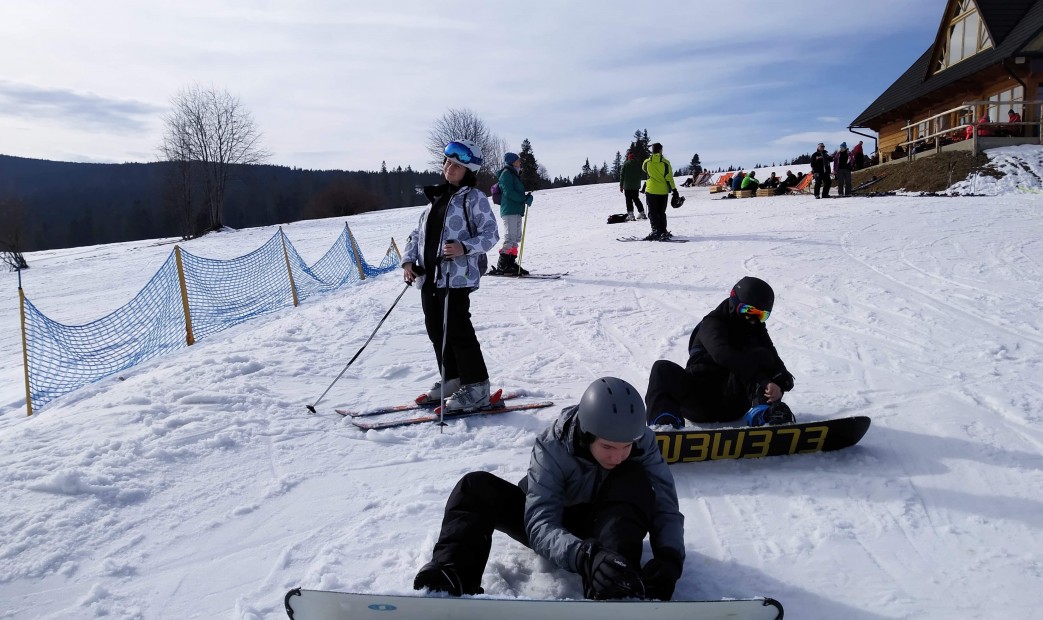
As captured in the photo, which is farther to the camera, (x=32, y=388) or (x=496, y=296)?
(x=496, y=296)

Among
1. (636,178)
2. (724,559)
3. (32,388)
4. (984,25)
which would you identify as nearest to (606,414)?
(724,559)

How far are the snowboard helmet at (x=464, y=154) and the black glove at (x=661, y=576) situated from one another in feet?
9.40

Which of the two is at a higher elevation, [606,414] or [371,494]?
[606,414]

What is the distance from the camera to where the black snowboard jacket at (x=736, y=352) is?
391cm

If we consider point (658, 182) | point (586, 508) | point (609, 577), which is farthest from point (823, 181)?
point (609, 577)

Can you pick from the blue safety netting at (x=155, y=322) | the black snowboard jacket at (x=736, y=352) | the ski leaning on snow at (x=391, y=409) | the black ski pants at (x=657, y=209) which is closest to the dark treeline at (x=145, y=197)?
the blue safety netting at (x=155, y=322)

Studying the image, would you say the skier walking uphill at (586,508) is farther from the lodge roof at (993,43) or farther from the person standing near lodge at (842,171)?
the lodge roof at (993,43)

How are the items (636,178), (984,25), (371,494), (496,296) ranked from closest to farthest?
(371,494), (496,296), (636,178), (984,25)

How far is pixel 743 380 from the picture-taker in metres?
3.96

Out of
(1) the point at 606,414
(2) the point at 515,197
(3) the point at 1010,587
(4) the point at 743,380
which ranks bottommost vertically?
(3) the point at 1010,587

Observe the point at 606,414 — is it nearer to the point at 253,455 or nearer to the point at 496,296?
the point at 253,455

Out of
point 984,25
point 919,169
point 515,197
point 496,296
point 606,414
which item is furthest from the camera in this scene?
point 984,25

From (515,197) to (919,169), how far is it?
14.2 meters

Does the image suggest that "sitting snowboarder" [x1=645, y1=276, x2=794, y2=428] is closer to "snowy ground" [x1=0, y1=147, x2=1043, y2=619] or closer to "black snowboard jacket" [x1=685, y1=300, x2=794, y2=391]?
"black snowboard jacket" [x1=685, y1=300, x2=794, y2=391]
